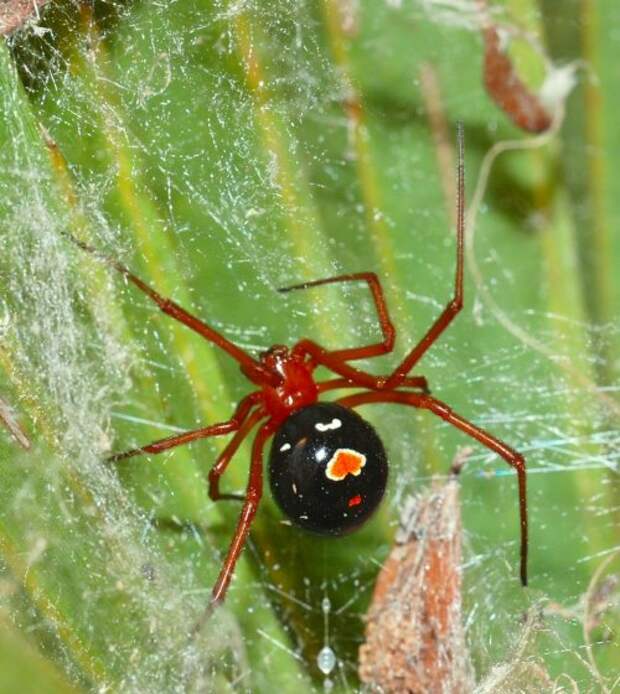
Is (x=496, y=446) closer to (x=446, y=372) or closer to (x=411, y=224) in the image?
(x=446, y=372)

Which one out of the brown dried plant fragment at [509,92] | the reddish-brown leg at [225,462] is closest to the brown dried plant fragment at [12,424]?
the reddish-brown leg at [225,462]

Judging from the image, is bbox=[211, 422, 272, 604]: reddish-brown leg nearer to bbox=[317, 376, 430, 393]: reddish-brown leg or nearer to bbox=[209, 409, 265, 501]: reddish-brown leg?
bbox=[209, 409, 265, 501]: reddish-brown leg

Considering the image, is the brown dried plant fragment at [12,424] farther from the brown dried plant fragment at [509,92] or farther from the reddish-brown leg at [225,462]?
the brown dried plant fragment at [509,92]

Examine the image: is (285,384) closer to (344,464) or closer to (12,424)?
(344,464)

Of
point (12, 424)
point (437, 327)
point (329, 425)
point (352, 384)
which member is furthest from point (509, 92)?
point (12, 424)

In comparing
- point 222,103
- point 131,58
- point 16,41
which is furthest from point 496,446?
point 16,41

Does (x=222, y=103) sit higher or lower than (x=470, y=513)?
higher

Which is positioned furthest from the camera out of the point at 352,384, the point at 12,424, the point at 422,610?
the point at 352,384
